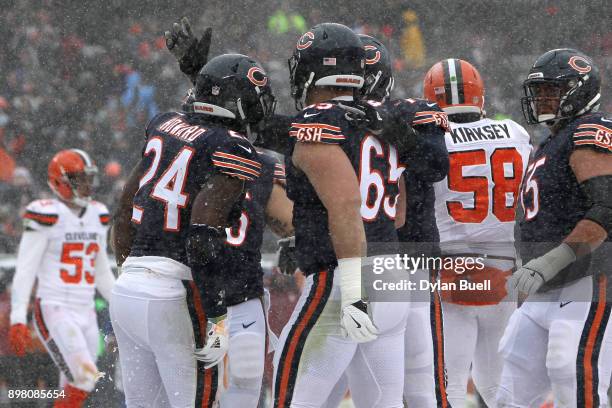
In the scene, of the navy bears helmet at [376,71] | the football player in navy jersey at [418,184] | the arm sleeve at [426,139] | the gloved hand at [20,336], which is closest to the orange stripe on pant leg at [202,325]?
the football player in navy jersey at [418,184]

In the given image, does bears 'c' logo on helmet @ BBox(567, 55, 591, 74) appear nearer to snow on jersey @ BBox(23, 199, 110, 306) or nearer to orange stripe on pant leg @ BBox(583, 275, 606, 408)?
orange stripe on pant leg @ BBox(583, 275, 606, 408)

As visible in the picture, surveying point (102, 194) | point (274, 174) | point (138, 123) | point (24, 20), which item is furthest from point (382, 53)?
point (24, 20)

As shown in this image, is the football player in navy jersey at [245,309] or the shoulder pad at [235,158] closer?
the shoulder pad at [235,158]

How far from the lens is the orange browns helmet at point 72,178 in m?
7.18

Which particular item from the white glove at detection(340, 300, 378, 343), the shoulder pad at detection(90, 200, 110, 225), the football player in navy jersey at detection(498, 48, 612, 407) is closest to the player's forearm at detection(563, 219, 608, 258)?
the football player in navy jersey at detection(498, 48, 612, 407)

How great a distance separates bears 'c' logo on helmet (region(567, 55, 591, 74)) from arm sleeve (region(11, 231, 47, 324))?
13.7 feet

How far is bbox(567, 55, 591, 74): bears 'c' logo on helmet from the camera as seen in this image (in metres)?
4.18

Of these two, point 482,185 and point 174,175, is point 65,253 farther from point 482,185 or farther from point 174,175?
point 174,175

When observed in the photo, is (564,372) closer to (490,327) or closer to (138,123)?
(490,327)

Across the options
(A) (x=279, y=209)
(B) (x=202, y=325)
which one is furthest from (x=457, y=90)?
(B) (x=202, y=325)

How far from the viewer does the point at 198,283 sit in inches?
138

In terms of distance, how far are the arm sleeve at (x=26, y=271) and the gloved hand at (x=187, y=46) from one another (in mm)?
3044

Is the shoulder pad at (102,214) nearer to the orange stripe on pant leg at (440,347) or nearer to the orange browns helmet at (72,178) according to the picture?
the orange browns helmet at (72,178)

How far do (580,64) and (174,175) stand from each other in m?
1.87
